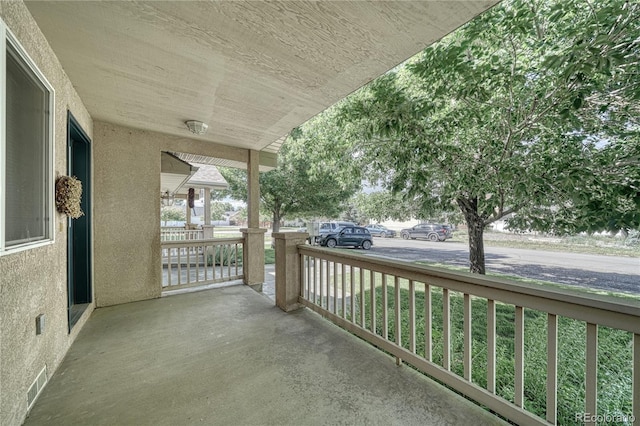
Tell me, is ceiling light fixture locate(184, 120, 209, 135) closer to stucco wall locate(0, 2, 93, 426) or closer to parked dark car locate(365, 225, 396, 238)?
stucco wall locate(0, 2, 93, 426)

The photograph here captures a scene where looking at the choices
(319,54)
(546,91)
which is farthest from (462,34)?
(319,54)

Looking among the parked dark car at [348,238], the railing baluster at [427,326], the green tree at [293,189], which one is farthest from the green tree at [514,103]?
the parked dark car at [348,238]

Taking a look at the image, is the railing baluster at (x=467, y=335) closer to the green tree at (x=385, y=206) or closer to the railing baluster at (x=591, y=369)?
the railing baluster at (x=591, y=369)

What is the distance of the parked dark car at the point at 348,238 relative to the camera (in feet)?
43.3

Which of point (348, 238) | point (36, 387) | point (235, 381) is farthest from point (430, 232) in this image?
point (36, 387)

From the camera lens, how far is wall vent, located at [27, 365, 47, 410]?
163cm

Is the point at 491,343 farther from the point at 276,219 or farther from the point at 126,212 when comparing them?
the point at 276,219

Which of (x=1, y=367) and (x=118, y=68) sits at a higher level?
(x=118, y=68)

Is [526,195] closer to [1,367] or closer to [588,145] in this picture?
[588,145]

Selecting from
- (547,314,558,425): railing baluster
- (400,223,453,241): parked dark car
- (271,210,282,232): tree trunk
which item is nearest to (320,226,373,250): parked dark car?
(271,210,282,232): tree trunk

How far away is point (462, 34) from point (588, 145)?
6.45 ft

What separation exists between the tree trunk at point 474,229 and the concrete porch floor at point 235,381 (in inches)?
136

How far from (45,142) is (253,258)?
3.22 m

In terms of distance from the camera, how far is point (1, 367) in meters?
1.31
